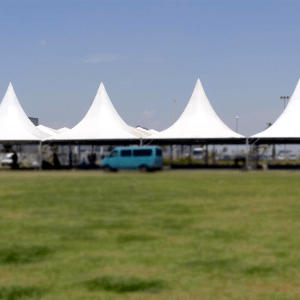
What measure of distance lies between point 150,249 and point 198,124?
33.4 metres

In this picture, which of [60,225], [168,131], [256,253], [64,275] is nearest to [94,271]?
[64,275]

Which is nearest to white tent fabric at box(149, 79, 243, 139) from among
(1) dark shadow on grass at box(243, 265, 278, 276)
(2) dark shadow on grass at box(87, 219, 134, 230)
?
(2) dark shadow on grass at box(87, 219, 134, 230)

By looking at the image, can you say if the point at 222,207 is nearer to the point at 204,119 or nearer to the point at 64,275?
the point at 64,275

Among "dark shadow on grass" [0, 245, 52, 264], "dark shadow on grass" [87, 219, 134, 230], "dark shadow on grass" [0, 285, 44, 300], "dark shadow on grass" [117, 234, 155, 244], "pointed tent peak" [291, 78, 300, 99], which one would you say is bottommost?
"dark shadow on grass" [0, 285, 44, 300]

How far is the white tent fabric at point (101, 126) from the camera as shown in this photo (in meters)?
42.8

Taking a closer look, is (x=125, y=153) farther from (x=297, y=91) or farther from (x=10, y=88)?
(x=10, y=88)

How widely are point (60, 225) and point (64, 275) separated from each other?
15.3 ft

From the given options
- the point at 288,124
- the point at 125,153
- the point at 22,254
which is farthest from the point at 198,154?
the point at 22,254

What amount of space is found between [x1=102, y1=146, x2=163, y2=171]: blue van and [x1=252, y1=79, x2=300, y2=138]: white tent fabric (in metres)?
8.18

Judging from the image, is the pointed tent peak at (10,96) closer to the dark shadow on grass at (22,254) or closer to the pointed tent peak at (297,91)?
the pointed tent peak at (297,91)

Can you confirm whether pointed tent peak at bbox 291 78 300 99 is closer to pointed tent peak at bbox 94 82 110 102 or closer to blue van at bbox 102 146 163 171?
blue van at bbox 102 146 163 171

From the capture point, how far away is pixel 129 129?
1802 inches

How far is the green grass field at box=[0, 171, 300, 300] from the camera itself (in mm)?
7066

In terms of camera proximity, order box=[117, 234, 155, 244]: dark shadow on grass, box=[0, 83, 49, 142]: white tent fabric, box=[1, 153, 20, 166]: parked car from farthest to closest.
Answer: box=[1, 153, 20, 166]: parked car → box=[0, 83, 49, 142]: white tent fabric → box=[117, 234, 155, 244]: dark shadow on grass
